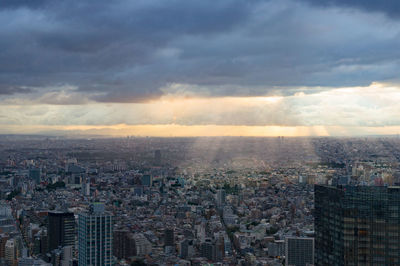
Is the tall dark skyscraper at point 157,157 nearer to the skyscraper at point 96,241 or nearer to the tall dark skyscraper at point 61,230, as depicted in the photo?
the tall dark skyscraper at point 61,230

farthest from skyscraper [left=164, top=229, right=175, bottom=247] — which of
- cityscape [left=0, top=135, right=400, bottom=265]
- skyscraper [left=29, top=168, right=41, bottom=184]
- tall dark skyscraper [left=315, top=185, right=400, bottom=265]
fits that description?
skyscraper [left=29, top=168, right=41, bottom=184]

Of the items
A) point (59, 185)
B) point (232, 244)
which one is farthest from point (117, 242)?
point (59, 185)

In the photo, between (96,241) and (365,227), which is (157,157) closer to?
(96,241)

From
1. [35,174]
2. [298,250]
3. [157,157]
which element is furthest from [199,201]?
[298,250]

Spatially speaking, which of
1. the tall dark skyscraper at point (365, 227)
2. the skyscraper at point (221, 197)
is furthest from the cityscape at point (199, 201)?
the skyscraper at point (221, 197)

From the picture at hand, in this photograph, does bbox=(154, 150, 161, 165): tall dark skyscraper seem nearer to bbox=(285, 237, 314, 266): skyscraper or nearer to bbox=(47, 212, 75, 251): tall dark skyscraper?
bbox=(47, 212, 75, 251): tall dark skyscraper

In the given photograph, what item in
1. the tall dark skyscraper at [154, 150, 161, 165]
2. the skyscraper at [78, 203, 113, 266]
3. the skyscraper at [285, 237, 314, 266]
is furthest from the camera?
the tall dark skyscraper at [154, 150, 161, 165]

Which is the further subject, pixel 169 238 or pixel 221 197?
pixel 221 197
